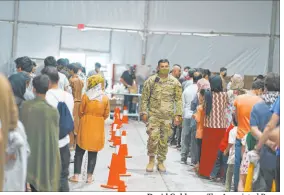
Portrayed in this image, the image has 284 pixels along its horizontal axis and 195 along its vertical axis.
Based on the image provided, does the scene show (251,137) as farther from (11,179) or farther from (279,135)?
(11,179)

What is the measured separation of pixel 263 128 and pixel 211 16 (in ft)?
55.2

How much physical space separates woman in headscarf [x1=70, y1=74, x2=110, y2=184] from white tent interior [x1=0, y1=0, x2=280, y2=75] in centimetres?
1358

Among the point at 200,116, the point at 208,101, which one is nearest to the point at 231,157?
the point at 208,101

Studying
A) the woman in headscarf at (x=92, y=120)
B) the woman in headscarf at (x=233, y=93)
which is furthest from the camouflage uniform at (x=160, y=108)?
the woman in headscarf at (x=92, y=120)

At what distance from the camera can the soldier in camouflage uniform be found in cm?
910

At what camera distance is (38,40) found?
844 inches

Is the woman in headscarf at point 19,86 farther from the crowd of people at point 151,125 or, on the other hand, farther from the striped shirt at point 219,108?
the striped shirt at point 219,108

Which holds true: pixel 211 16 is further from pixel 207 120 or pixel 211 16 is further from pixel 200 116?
pixel 207 120

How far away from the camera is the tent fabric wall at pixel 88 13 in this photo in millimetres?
21406

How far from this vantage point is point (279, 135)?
513 centimetres

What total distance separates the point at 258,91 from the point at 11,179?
3377mm

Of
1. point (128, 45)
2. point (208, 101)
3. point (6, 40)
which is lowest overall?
point (208, 101)

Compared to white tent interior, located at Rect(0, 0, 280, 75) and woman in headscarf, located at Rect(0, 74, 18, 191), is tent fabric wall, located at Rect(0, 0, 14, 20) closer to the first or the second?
white tent interior, located at Rect(0, 0, 280, 75)

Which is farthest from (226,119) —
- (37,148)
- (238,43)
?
(238,43)
